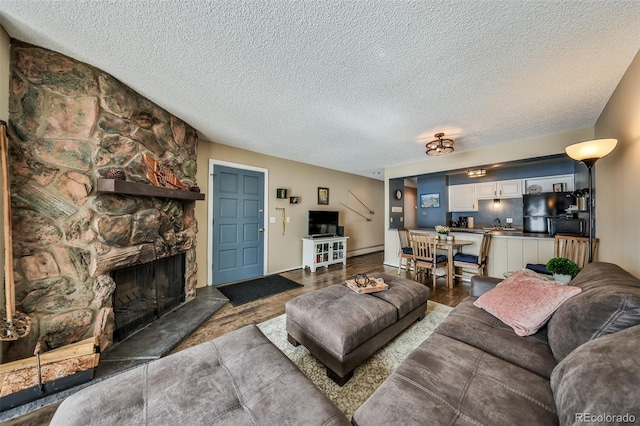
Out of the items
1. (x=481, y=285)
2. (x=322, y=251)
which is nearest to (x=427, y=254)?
(x=481, y=285)

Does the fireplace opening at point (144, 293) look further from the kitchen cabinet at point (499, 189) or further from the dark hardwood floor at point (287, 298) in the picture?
the kitchen cabinet at point (499, 189)

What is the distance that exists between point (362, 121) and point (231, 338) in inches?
102

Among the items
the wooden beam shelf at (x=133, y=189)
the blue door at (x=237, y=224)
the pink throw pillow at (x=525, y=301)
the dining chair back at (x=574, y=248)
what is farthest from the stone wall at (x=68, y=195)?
the dining chair back at (x=574, y=248)

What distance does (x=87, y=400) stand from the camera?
2.90 feet

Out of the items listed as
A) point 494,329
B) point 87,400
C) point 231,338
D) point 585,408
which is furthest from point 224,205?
point 585,408

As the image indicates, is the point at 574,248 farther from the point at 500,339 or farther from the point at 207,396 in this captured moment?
the point at 207,396

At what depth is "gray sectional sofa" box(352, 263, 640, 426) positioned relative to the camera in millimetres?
663

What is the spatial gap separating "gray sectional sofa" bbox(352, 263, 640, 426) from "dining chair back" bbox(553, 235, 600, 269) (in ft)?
6.54

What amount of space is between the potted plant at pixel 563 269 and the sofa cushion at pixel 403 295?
3.81 ft

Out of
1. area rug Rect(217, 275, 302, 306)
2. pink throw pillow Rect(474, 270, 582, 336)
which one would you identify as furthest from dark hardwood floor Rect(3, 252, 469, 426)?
pink throw pillow Rect(474, 270, 582, 336)

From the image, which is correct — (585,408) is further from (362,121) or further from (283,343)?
(362,121)

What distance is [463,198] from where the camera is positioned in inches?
211

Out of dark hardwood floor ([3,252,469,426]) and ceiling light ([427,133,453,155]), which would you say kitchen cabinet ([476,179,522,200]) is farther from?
ceiling light ([427,133,453,155])

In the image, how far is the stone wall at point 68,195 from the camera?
155cm
